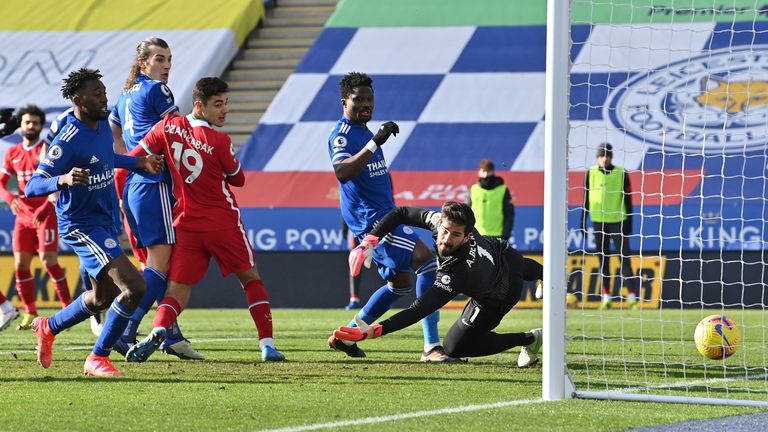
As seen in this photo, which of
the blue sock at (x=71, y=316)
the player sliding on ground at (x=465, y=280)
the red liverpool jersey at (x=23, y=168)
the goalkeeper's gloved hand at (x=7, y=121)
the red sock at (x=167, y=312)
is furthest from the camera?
the red liverpool jersey at (x=23, y=168)

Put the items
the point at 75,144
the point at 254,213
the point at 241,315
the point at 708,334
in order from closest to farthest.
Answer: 1. the point at 75,144
2. the point at 708,334
3. the point at 241,315
4. the point at 254,213

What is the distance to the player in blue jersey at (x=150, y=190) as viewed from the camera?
795 cm

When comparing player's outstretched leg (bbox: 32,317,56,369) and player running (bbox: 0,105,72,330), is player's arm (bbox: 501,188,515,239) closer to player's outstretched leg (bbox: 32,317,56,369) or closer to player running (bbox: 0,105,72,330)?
player running (bbox: 0,105,72,330)

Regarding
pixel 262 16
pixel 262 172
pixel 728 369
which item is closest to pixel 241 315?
pixel 262 172

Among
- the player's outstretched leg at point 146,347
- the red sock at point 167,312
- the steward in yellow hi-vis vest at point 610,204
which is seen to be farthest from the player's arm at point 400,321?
the steward in yellow hi-vis vest at point 610,204

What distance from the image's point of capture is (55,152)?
277 inches

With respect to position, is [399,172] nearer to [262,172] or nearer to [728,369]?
[262,172]

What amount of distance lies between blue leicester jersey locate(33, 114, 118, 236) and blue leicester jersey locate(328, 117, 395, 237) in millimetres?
1594

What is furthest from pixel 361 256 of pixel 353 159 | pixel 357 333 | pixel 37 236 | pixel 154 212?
pixel 37 236

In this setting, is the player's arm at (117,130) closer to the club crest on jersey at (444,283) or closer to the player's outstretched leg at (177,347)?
the player's outstretched leg at (177,347)

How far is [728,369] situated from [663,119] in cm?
1281

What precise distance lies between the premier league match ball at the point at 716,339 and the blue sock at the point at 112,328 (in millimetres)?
3570

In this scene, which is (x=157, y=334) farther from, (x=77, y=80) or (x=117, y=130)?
(x=117, y=130)

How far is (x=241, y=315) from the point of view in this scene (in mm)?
14758
